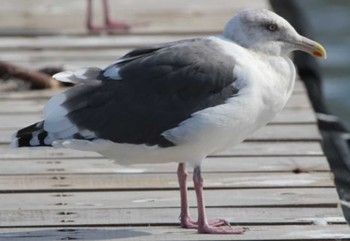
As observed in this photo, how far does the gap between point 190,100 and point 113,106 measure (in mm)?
341

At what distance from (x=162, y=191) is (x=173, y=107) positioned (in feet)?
2.92

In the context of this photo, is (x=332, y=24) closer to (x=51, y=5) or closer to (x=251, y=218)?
(x=51, y=5)

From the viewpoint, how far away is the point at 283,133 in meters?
7.04

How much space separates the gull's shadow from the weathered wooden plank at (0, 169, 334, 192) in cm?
70

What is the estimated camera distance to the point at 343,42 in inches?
557

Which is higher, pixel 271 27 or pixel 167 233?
pixel 271 27

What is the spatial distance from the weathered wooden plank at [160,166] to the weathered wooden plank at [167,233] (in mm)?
976

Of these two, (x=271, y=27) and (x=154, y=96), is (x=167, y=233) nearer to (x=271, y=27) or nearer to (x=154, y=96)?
(x=154, y=96)

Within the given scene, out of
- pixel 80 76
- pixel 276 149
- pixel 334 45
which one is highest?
pixel 80 76

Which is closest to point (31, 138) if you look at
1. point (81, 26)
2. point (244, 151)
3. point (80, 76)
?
point (80, 76)

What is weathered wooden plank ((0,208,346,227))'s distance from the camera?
5.37 meters

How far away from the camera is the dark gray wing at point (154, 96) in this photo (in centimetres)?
511

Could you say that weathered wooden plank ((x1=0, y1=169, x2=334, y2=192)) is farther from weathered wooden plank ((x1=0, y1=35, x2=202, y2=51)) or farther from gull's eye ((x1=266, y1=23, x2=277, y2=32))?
weathered wooden plank ((x1=0, y1=35, x2=202, y2=51))

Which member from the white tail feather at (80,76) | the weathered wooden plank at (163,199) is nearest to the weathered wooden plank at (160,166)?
the weathered wooden plank at (163,199)
